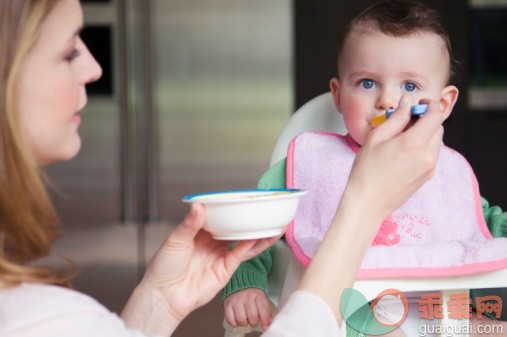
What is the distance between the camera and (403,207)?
1.71m

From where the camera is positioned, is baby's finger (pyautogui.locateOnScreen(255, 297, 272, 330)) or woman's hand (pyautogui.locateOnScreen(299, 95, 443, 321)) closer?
woman's hand (pyautogui.locateOnScreen(299, 95, 443, 321))

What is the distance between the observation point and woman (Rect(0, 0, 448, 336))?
37.2 inches

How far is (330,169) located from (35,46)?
89 cm

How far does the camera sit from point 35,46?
99 cm

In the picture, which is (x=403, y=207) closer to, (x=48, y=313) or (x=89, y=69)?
(x=89, y=69)

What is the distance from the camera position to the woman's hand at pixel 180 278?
125 centimetres

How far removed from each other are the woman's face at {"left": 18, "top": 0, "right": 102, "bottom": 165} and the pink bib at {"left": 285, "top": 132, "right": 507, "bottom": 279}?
2.07 feet

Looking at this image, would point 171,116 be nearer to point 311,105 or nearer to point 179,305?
point 311,105

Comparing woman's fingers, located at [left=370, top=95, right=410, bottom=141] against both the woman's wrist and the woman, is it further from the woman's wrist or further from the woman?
the woman's wrist

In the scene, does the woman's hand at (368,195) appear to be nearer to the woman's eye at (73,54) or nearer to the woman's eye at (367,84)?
the woman's eye at (73,54)

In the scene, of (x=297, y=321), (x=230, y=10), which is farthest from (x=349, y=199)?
(x=230, y=10)

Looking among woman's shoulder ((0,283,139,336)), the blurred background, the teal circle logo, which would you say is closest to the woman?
woman's shoulder ((0,283,139,336))

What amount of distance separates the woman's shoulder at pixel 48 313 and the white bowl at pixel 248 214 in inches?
10.3

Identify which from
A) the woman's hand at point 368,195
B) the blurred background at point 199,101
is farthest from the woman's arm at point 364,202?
the blurred background at point 199,101
